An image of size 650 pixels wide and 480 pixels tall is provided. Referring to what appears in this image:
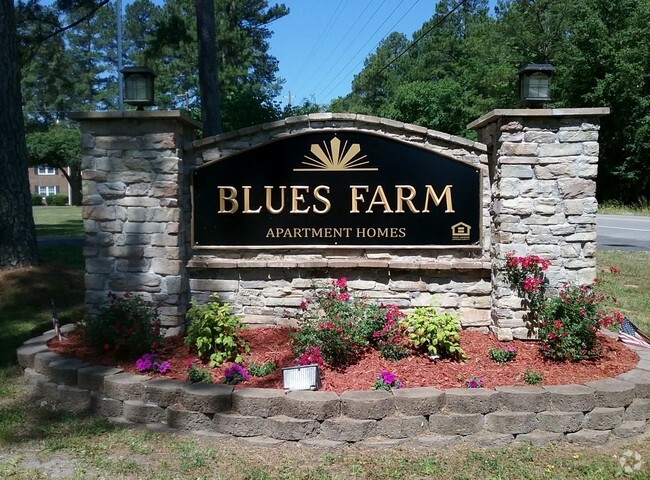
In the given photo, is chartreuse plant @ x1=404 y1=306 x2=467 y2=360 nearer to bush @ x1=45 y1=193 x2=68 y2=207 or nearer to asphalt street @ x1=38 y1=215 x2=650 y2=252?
asphalt street @ x1=38 y1=215 x2=650 y2=252

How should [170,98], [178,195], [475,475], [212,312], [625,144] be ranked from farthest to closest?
[170,98]
[625,144]
[178,195]
[212,312]
[475,475]

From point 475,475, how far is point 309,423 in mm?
1069

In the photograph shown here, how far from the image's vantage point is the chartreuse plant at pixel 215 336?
171 inches

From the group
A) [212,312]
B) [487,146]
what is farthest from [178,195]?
[487,146]

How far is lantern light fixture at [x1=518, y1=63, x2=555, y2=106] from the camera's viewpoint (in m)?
4.77

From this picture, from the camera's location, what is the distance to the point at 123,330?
4441 mm

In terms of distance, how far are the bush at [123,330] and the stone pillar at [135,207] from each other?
0.98ft

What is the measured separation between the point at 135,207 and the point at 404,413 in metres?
2.99

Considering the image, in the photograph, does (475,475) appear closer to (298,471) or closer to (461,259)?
(298,471)

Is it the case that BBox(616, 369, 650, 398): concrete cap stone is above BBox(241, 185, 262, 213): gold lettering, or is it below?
below

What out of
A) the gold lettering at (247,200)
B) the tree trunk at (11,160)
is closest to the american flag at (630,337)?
the gold lettering at (247,200)

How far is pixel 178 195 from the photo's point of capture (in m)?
4.95

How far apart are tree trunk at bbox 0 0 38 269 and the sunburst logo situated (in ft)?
13.8

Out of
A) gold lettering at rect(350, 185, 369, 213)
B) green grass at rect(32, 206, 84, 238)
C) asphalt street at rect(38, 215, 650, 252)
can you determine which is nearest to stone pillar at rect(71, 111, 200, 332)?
gold lettering at rect(350, 185, 369, 213)
